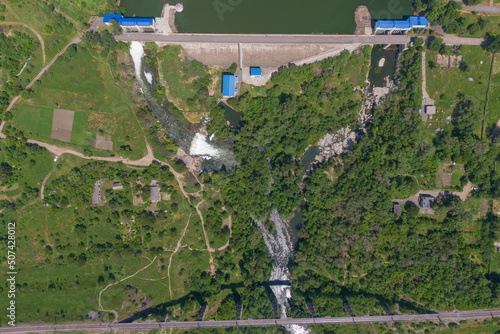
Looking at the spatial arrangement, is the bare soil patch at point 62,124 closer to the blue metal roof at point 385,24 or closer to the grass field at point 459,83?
the blue metal roof at point 385,24

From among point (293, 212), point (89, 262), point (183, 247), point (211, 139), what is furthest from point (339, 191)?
point (89, 262)

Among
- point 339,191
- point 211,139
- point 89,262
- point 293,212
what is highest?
point 211,139

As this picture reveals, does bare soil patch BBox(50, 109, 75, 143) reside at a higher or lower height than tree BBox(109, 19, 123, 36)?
lower

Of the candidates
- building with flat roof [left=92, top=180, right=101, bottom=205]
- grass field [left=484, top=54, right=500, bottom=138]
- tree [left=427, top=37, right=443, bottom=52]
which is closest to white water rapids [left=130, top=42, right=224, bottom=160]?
building with flat roof [left=92, top=180, right=101, bottom=205]

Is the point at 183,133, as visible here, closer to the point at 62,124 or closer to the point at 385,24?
the point at 62,124

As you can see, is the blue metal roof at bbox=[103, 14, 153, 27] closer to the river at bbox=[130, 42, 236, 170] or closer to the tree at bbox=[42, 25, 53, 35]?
the river at bbox=[130, 42, 236, 170]

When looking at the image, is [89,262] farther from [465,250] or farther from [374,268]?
[465,250]
